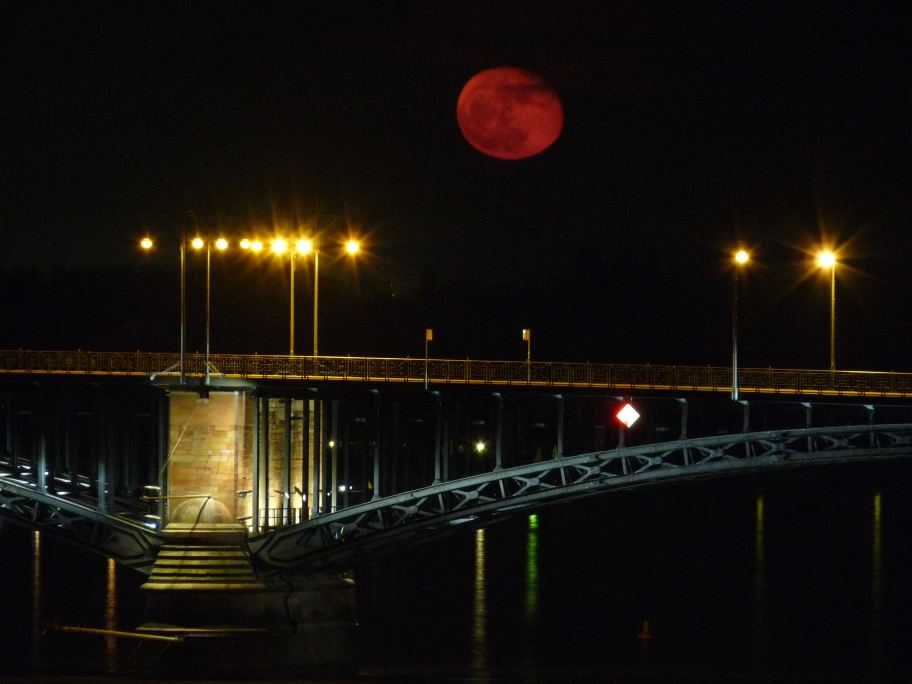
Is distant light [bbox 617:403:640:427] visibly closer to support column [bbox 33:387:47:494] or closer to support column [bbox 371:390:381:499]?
support column [bbox 371:390:381:499]

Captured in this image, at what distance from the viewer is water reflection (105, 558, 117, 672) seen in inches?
1380

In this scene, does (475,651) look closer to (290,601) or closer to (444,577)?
(290,601)

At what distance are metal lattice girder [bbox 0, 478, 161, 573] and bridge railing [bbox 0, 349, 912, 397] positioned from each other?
3.25 meters

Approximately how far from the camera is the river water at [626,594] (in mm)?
36938

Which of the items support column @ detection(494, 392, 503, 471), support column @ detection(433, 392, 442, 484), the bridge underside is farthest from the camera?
support column @ detection(433, 392, 442, 484)

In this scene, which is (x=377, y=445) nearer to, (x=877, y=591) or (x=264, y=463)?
(x=264, y=463)

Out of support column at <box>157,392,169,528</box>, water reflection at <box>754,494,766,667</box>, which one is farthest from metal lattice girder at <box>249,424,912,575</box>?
water reflection at <box>754,494,766,667</box>

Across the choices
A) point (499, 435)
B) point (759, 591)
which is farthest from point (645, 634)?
point (499, 435)

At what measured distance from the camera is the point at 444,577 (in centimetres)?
4888

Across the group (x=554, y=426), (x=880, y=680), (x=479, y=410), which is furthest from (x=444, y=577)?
(x=880, y=680)

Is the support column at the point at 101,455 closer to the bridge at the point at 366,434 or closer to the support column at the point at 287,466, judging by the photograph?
the bridge at the point at 366,434

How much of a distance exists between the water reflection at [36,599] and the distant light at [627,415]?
1668cm

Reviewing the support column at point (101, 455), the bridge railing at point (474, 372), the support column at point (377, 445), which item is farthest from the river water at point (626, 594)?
the support column at point (377, 445)

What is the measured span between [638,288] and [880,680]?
49.5m
